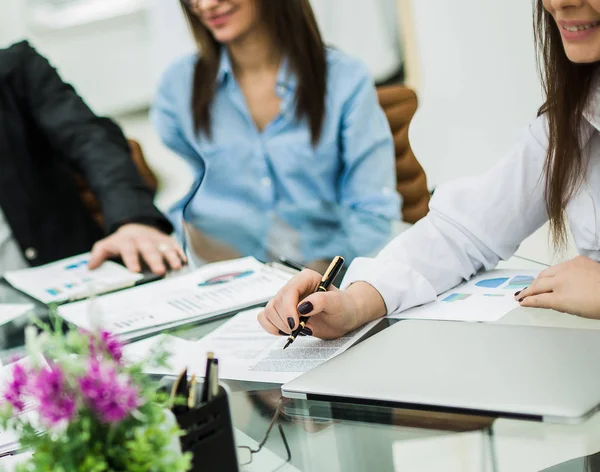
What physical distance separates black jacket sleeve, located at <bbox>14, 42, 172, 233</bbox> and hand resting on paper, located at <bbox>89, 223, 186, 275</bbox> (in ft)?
0.53

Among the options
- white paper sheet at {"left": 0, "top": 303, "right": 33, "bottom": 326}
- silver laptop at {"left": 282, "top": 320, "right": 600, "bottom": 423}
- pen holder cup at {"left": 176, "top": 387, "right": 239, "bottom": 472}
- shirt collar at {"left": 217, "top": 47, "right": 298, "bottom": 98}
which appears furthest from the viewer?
shirt collar at {"left": 217, "top": 47, "right": 298, "bottom": 98}

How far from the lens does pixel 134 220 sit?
5.36 feet

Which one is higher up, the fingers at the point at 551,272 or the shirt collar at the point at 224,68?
the shirt collar at the point at 224,68

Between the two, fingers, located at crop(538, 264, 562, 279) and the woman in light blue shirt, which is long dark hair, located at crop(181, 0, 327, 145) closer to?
the woman in light blue shirt

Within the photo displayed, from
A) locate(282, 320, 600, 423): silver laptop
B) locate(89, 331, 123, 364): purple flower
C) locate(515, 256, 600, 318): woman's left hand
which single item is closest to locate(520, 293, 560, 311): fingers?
locate(515, 256, 600, 318): woman's left hand

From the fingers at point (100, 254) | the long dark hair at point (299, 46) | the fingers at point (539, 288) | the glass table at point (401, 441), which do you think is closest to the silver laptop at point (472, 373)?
the glass table at point (401, 441)

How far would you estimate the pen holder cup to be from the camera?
53cm

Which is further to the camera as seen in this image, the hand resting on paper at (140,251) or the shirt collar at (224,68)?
the shirt collar at (224,68)

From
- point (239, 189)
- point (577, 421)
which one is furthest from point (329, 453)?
point (239, 189)

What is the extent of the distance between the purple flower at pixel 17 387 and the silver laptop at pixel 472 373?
323 millimetres

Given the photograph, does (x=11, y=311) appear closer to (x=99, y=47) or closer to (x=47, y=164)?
(x=47, y=164)

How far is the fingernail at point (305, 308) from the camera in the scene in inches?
33.7

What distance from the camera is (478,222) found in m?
1.09

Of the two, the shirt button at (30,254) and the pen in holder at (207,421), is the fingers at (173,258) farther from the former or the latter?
the pen in holder at (207,421)
